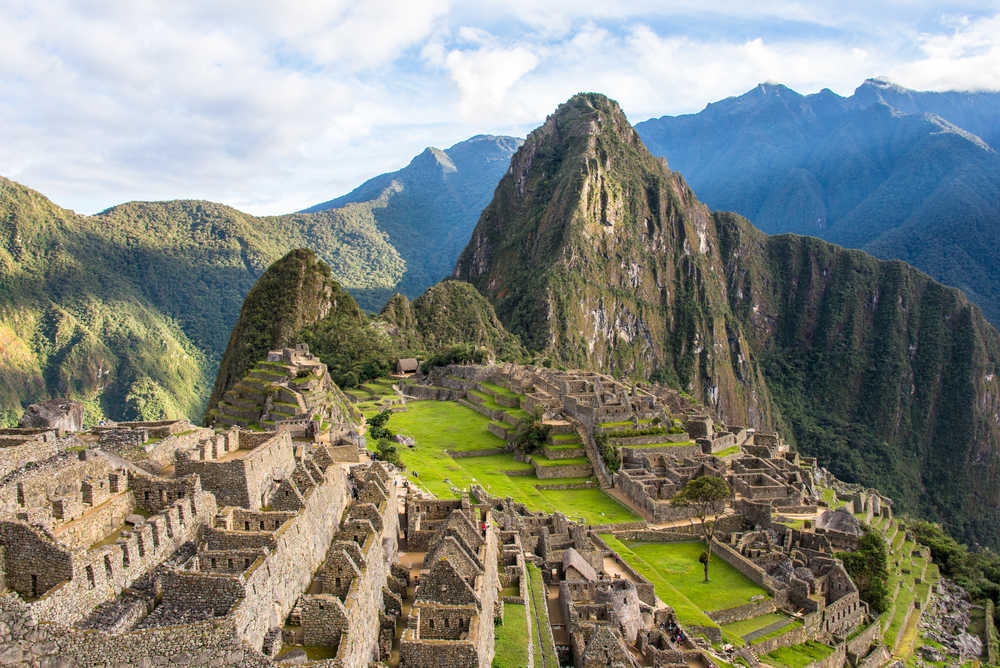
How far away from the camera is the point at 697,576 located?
100 feet

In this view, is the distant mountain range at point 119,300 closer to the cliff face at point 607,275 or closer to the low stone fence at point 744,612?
the cliff face at point 607,275

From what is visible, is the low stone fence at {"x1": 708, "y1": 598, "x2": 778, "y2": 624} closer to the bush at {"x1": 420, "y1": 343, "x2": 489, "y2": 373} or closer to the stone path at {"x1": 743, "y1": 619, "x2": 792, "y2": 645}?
the stone path at {"x1": 743, "y1": 619, "x2": 792, "y2": 645}

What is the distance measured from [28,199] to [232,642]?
147673 millimetres

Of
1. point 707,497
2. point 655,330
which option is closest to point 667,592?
point 707,497

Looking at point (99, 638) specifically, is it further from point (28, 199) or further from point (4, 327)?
point (28, 199)

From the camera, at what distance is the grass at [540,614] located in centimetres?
1709

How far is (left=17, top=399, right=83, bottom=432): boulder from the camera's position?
3093 centimetres

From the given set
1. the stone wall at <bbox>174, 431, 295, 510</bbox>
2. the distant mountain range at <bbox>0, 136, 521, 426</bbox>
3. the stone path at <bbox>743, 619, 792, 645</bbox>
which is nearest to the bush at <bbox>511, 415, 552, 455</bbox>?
the stone path at <bbox>743, 619, 792, 645</bbox>

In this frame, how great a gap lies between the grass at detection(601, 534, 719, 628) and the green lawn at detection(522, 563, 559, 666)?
6.56 m

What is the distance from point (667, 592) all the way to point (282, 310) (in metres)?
73.9

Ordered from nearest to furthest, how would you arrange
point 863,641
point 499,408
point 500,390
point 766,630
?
1. point 766,630
2. point 863,641
3. point 499,408
4. point 500,390

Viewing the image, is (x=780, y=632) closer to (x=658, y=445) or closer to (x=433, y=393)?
(x=658, y=445)

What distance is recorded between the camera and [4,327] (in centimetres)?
10219

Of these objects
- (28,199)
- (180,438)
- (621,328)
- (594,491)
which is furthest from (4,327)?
(621,328)
